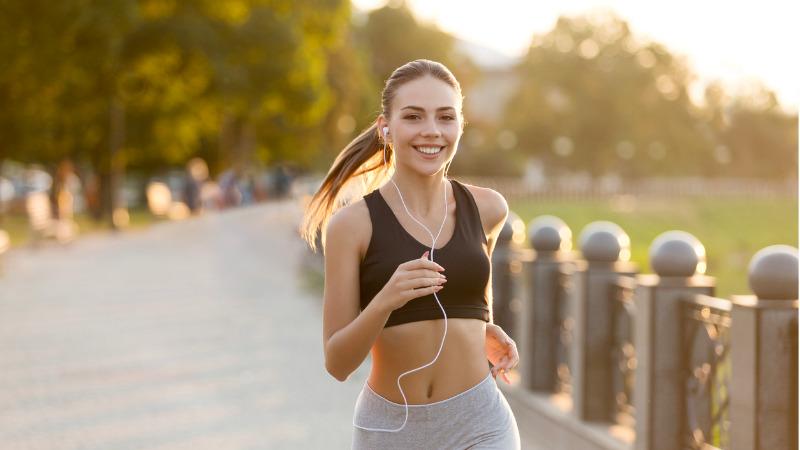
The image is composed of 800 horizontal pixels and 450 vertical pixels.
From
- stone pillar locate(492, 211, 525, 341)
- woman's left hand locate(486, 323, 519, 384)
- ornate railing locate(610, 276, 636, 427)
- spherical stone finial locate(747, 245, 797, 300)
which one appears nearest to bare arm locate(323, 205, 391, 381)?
woman's left hand locate(486, 323, 519, 384)

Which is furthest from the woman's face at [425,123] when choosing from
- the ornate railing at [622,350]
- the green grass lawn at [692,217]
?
the green grass lawn at [692,217]

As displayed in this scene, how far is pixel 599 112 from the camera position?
78.7m

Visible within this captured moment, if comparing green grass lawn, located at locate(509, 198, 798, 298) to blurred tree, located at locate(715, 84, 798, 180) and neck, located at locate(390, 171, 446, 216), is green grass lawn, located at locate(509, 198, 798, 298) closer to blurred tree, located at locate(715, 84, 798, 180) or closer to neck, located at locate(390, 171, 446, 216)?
blurred tree, located at locate(715, 84, 798, 180)

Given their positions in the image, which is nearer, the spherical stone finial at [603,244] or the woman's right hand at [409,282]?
the woman's right hand at [409,282]

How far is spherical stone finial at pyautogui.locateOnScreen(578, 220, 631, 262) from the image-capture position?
291 inches

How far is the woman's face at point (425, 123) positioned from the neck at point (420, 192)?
49mm

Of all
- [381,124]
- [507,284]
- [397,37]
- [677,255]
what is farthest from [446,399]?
[397,37]

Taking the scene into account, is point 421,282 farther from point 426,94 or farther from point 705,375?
point 705,375

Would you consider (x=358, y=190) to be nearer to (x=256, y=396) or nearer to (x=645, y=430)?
(x=645, y=430)

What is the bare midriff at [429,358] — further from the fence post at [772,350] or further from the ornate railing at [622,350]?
the ornate railing at [622,350]

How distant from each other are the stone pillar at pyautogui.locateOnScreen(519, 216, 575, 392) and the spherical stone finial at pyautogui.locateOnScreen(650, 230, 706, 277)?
2498 mm

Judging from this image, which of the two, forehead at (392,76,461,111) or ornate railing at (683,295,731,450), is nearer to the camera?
forehead at (392,76,461,111)

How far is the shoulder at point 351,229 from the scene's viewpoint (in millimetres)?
3188

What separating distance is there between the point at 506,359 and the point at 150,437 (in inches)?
195
